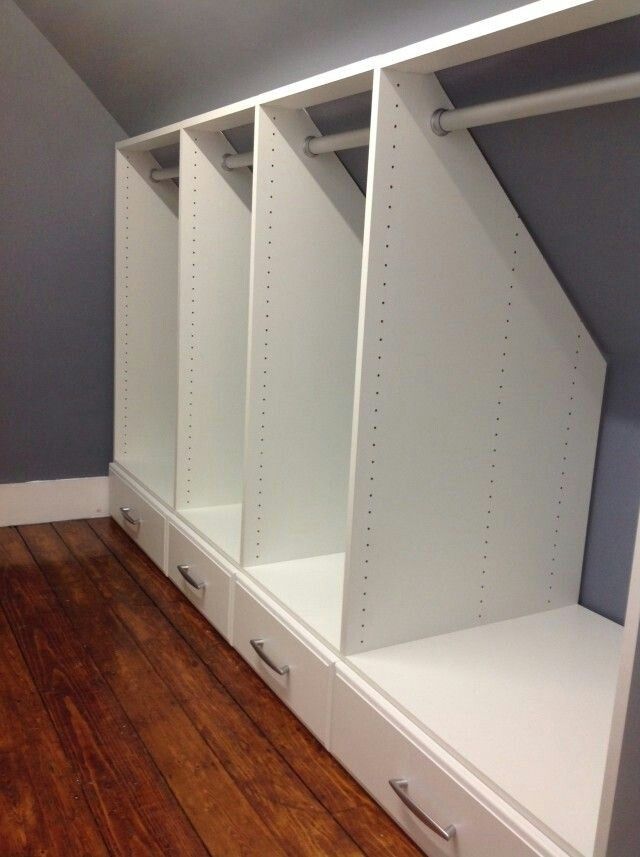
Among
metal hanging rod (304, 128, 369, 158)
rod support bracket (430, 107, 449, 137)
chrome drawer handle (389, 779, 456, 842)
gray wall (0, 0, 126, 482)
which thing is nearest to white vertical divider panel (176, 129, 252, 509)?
metal hanging rod (304, 128, 369, 158)

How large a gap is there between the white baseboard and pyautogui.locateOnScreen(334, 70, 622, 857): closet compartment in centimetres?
203

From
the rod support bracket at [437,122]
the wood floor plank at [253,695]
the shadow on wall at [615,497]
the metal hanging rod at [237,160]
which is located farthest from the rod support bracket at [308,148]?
the wood floor plank at [253,695]

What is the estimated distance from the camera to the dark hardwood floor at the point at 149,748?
1634 mm

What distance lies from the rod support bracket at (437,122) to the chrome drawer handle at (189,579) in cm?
147

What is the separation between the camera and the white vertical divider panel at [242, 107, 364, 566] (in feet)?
7.21

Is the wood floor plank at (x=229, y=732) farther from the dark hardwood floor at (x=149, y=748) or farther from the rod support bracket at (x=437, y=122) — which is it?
the rod support bracket at (x=437, y=122)

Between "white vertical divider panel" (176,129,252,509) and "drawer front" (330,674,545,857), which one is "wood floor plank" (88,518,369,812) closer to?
"drawer front" (330,674,545,857)

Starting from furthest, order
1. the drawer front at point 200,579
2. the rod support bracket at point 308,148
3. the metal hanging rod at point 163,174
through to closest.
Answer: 1. the metal hanging rod at point 163,174
2. the drawer front at point 200,579
3. the rod support bracket at point 308,148

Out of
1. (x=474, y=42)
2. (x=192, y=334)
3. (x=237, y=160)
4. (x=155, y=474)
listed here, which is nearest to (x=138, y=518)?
(x=155, y=474)

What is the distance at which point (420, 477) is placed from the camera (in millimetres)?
1853

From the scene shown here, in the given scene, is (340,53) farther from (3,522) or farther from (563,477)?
(3,522)

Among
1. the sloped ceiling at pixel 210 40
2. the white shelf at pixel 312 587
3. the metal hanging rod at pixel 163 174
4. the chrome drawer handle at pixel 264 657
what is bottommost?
the chrome drawer handle at pixel 264 657

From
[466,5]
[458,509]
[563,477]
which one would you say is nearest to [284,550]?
[458,509]

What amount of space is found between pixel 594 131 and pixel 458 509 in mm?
861
